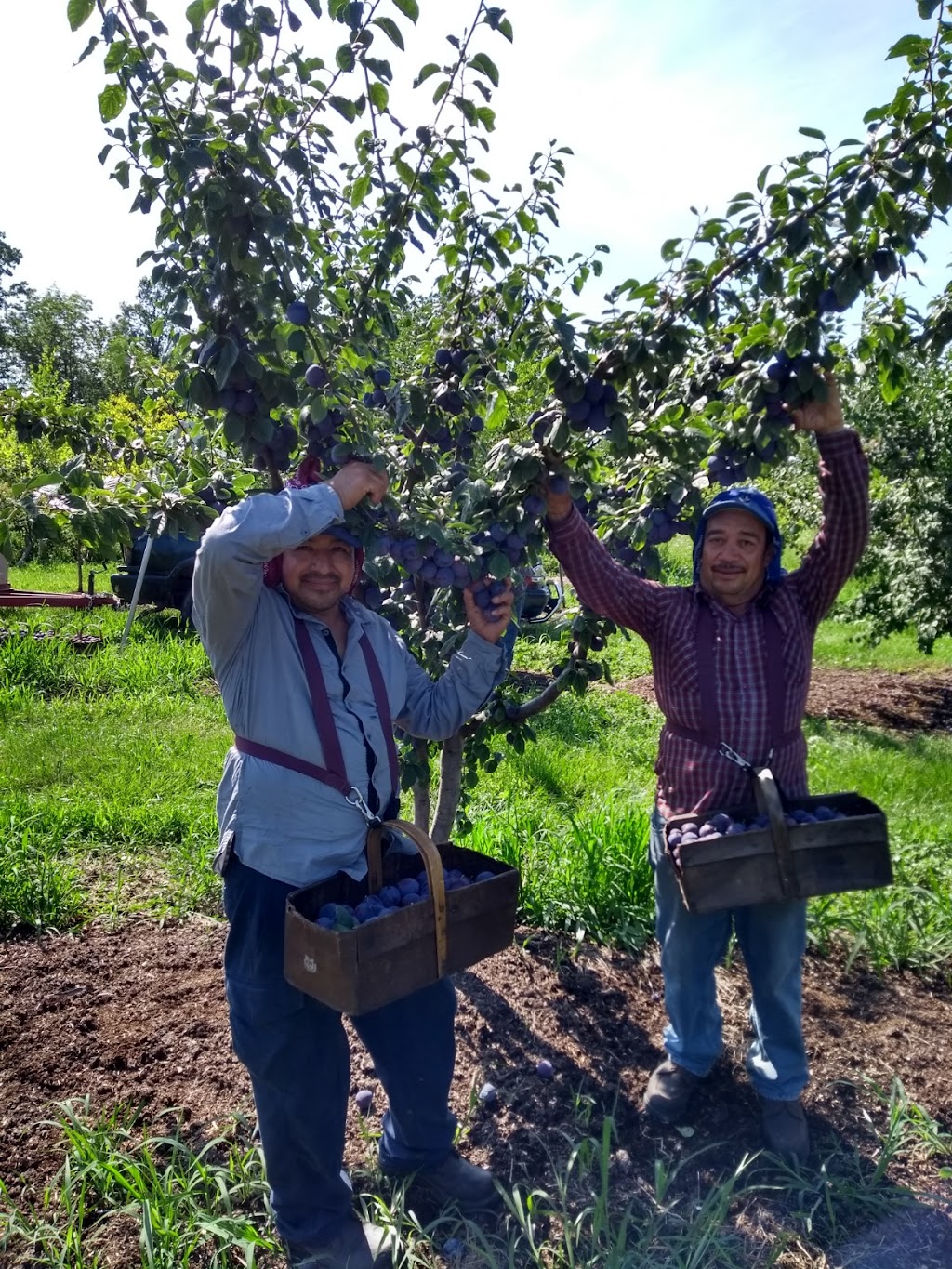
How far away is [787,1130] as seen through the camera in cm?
218

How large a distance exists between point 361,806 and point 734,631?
0.95 metres

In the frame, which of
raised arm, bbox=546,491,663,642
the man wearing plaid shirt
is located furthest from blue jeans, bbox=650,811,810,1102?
raised arm, bbox=546,491,663,642

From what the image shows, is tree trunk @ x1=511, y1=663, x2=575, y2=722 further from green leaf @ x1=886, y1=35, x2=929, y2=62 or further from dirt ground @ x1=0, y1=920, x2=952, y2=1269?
green leaf @ x1=886, y1=35, x2=929, y2=62

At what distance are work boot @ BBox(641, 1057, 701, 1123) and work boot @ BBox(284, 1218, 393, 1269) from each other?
76cm

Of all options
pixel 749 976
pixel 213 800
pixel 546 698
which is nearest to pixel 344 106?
pixel 546 698

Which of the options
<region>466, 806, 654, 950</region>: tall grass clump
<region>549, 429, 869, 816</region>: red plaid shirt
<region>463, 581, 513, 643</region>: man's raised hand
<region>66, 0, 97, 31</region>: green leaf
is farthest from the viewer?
<region>466, 806, 654, 950</region>: tall grass clump

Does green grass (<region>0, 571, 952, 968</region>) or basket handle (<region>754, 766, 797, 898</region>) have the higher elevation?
basket handle (<region>754, 766, 797, 898</region>)

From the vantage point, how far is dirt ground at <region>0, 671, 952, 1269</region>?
2.16 metres

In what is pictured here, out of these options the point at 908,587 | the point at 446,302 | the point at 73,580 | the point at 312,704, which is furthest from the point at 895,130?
the point at 73,580

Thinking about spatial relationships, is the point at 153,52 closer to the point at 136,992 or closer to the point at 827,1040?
the point at 136,992

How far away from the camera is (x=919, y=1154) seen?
2.21 metres

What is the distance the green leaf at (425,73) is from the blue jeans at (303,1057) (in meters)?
1.64

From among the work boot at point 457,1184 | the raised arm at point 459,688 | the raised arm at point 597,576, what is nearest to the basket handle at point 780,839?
the raised arm at point 597,576

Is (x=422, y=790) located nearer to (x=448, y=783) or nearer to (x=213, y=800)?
(x=448, y=783)
